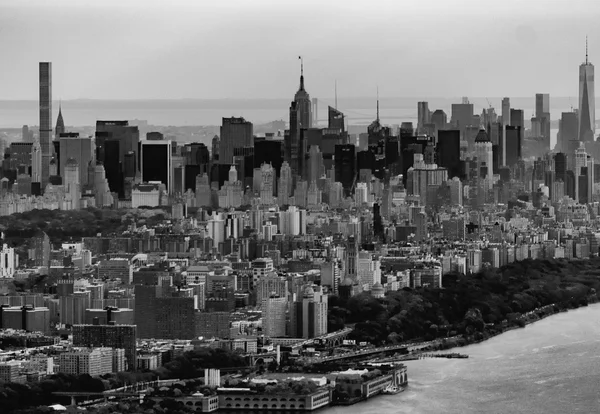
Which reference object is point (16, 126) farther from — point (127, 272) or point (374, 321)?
point (374, 321)

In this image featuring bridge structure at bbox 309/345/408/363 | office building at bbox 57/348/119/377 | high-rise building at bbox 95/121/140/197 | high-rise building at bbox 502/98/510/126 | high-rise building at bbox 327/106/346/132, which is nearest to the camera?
office building at bbox 57/348/119/377

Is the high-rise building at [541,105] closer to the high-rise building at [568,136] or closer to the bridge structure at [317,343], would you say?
the high-rise building at [568,136]

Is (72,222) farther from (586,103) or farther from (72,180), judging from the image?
(586,103)

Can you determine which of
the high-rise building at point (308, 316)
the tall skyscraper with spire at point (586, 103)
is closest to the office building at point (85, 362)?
the high-rise building at point (308, 316)

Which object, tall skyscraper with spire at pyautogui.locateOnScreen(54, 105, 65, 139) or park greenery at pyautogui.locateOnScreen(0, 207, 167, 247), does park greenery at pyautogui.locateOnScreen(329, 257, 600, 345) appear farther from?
tall skyscraper with spire at pyautogui.locateOnScreen(54, 105, 65, 139)

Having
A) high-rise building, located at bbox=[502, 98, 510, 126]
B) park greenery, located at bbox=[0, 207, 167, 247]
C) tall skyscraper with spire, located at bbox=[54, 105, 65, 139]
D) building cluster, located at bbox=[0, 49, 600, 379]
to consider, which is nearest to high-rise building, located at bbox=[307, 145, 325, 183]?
building cluster, located at bbox=[0, 49, 600, 379]

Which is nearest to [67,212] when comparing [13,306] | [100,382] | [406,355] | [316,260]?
[316,260]
